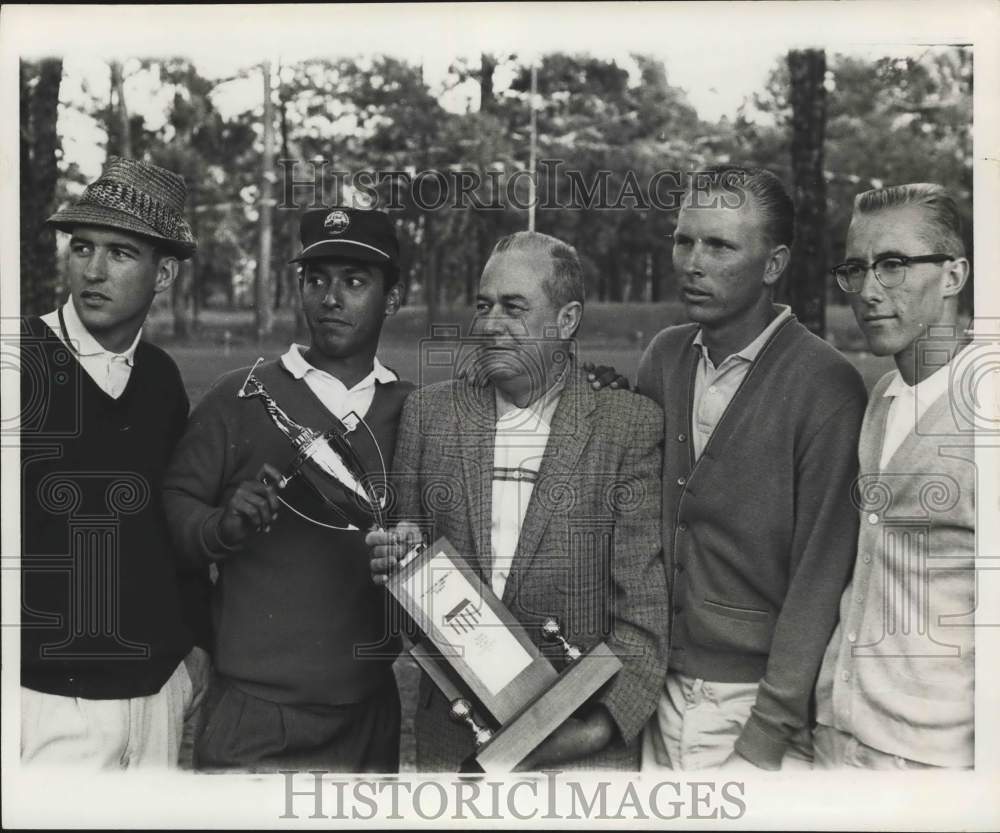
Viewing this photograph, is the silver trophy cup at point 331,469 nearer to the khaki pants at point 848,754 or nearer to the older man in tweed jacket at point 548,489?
the older man in tweed jacket at point 548,489

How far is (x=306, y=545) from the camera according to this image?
4152 millimetres

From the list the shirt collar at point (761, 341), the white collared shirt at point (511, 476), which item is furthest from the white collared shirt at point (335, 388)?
the shirt collar at point (761, 341)

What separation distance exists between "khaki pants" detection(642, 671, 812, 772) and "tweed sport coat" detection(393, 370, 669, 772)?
14cm

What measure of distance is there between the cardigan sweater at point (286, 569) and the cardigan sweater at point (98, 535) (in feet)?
0.57

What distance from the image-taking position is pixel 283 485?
Answer: 3.89 m

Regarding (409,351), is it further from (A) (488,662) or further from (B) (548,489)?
(A) (488,662)

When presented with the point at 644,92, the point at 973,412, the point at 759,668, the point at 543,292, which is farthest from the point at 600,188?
the point at 759,668

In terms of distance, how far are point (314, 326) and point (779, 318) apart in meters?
1.66

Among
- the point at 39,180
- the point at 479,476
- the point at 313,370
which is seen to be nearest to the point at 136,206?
the point at 39,180

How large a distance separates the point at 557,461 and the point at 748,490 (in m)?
0.66

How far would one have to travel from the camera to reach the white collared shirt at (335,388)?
163 inches

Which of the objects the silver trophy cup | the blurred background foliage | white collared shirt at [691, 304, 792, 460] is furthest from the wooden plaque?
the blurred background foliage

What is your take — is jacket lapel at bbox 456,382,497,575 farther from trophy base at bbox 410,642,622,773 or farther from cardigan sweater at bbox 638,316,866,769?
cardigan sweater at bbox 638,316,866,769

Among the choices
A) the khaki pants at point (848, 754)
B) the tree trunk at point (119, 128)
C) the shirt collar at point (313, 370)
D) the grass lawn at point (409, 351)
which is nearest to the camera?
the khaki pants at point (848, 754)
